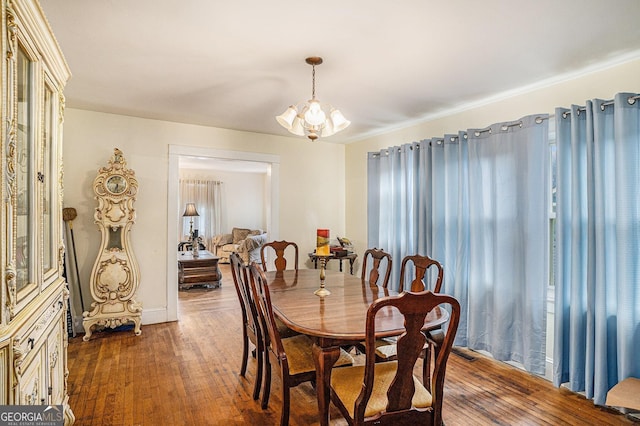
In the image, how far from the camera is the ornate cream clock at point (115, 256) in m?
3.72

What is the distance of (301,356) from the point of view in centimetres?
225

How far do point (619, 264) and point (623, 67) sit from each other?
1.38 meters

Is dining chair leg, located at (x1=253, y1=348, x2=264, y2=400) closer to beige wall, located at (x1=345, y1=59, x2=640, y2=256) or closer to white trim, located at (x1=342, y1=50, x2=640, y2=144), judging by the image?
beige wall, located at (x1=345, y1=59, x2=640, y2=256)

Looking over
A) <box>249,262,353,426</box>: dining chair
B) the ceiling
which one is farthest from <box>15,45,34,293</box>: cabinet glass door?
<box>249,262,353,426</box>: dining chair

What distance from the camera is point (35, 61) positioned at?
161 centimetres

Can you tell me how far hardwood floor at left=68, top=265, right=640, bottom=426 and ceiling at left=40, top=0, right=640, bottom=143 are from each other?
2428 mm

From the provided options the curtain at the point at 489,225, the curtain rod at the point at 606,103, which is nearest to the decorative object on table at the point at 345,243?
the curtain at the point at 489,225

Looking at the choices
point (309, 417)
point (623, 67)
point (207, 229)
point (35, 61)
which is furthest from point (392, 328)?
point (207, 229)

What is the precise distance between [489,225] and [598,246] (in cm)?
90

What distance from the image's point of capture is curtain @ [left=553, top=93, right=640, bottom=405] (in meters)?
2.31

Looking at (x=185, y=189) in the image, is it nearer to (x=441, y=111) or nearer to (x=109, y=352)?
(x=109, y=352)

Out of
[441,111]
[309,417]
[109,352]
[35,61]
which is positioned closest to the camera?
[35,61]

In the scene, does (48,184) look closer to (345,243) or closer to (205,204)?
(345,243)

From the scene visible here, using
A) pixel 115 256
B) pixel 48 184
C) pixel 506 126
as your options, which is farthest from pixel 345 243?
pixel 48 184
